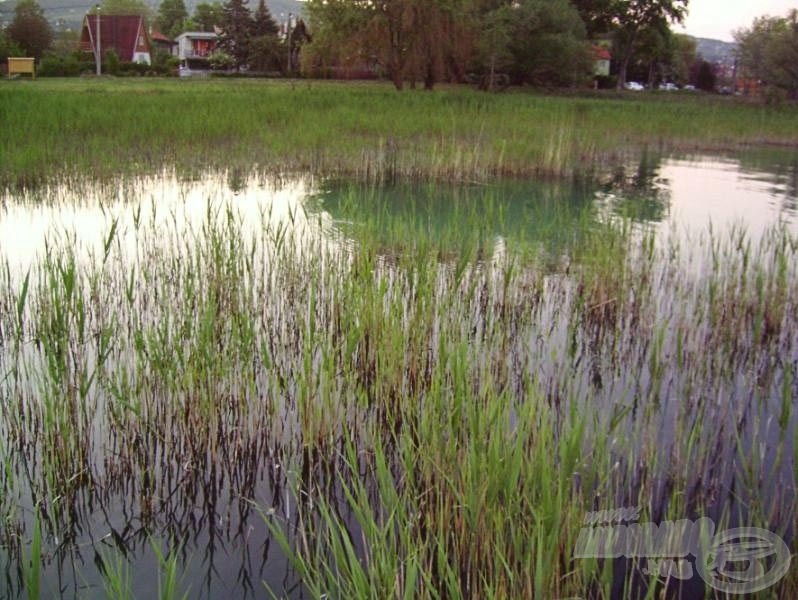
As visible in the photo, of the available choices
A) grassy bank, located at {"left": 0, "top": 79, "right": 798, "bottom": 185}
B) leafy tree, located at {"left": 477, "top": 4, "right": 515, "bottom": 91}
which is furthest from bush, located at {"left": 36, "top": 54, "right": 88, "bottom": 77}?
grassy bank, located at {"left": 0, "top": 79, "right": 798, "bottom": 185}

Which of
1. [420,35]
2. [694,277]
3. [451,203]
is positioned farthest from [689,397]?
[420,35]

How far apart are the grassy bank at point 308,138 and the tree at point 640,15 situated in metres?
29.0

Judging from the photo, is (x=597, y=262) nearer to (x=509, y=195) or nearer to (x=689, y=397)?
(x=689, y=397)

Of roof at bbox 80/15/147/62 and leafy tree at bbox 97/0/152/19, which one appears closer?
roof at bbox 80/15/147/62

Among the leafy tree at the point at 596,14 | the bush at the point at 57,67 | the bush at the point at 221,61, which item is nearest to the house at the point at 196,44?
the bush at the point at 221,61

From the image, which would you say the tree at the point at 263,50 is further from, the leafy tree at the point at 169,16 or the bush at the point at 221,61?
the leafy tree at the point at 169,16

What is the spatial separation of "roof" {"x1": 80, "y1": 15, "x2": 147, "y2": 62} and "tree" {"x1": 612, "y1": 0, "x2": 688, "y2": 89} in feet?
95.5

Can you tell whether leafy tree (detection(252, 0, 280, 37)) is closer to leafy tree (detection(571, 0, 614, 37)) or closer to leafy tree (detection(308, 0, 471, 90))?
leafy tree (detection(571, 0, 614, 37))

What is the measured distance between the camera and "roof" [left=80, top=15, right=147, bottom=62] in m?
48.6

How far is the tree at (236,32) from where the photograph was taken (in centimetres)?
4934

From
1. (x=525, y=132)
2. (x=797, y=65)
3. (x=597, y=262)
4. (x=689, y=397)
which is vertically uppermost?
(x=797, y=65)

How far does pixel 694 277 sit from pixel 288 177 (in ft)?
19.8

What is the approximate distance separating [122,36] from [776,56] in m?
37.8

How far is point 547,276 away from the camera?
6141 millimetres
